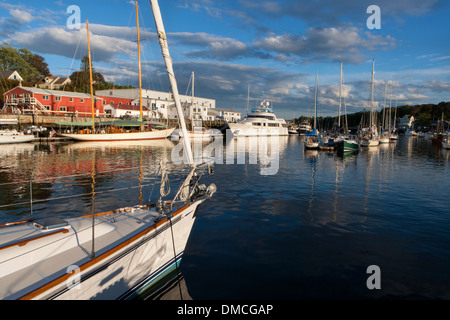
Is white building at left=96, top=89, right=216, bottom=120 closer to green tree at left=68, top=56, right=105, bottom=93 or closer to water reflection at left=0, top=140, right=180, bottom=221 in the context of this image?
green tree at left=68, top=56, right=105, bottom=93

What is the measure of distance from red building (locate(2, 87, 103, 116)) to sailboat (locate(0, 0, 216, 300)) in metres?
62.7

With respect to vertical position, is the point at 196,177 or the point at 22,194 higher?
the point at 196,177

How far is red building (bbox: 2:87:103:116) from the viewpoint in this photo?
190ft

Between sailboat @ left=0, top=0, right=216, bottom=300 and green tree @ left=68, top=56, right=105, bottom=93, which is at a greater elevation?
green tree @ left=68, top=56, right=105, bottom=93

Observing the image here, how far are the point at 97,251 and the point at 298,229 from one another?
7.90 metres

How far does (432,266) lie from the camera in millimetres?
8398

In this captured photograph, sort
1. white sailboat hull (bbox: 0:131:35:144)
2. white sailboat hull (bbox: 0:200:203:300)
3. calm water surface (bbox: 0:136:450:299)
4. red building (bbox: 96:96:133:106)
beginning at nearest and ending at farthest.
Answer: white sailboat hull (bbox: 0:200:203:300)
calm water surface (bbox: 0:136:450:299)
white sailboat hull (bbox: 0:131:35:144)
red building (bbox: 96:96:133:106)

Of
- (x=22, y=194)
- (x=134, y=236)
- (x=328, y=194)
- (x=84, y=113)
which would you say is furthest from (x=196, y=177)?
(x=84, y=113)

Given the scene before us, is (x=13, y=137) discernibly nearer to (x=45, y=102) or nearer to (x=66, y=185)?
(x=45, y=102)

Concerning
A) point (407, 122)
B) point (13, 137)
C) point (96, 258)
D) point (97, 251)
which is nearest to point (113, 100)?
point (13, 137)

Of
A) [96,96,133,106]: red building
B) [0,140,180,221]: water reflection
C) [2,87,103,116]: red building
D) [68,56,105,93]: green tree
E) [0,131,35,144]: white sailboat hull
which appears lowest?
[0,140,180,221]: water reflection

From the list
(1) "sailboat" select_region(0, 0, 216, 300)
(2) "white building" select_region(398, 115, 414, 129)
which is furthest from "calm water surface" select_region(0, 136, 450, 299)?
(2) "white building" select_region(398, 115, 414, 129)
